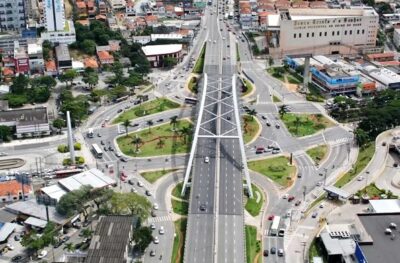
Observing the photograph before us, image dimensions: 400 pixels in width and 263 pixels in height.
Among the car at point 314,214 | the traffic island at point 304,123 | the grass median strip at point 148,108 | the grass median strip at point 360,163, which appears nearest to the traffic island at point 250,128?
the traffic island at point 304,123

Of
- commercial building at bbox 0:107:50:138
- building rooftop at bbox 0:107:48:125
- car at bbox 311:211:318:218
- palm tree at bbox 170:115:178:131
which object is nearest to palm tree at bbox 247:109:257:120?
palm tree at bbox 170:115:178:131

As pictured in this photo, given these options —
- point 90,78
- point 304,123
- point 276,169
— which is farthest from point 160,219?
point 90,78

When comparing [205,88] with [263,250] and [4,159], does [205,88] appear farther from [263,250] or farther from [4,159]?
[263,250]

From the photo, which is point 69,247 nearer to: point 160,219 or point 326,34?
point 160,219

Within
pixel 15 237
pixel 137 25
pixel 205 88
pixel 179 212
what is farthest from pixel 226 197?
pixel 137 25

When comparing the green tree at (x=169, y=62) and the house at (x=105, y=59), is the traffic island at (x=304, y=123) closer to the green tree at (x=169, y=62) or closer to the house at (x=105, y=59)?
the green tree at (x=169, y=62)

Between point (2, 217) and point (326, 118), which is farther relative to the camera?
point (326, 118)
